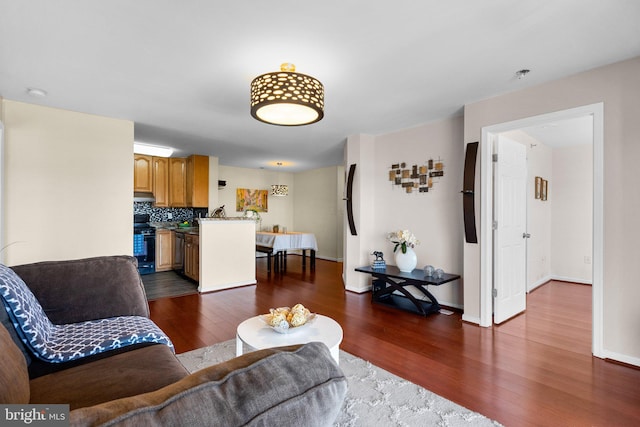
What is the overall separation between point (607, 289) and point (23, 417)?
3.42 meters

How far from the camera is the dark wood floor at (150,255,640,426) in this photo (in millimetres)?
1876

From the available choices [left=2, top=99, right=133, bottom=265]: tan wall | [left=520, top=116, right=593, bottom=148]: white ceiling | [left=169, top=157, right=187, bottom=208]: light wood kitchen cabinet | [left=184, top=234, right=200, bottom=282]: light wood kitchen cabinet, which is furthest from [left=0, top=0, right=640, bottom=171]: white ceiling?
[left=169, top=157, right=187, bottom=208]: light wood kitchen cabinet

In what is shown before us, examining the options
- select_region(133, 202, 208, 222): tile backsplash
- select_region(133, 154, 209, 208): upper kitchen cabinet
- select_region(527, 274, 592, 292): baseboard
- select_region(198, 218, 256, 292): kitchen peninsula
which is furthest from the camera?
select_region(133, 202, 208, 222): tile backsplash

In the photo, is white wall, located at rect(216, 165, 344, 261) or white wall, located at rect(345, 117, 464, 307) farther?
white wall, located at rect(216, 165, 344, 261)

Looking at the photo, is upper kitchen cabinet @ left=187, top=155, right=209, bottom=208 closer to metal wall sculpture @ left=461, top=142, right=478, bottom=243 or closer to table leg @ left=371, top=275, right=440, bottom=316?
table leg @ left=371, top=275, right=440, bottom=316

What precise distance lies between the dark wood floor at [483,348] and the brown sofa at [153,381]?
1087mm

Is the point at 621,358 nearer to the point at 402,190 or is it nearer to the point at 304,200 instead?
the point at 402,190

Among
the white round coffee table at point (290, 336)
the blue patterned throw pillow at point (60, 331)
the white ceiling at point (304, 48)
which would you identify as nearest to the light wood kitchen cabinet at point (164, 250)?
the white ceiling at point (304, 48)

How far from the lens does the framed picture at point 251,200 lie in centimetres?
791

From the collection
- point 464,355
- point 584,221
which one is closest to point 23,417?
point 464,355

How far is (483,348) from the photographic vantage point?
2.66 metres

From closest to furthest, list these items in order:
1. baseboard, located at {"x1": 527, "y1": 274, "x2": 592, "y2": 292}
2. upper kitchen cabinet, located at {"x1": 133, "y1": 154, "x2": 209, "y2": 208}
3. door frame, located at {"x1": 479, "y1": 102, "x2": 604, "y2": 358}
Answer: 1. door frame, located at {"x1": 479, "y1": 102, "x2": 604, "y2": 358}
2. baseboard, located at {"x1": 527, "y1": 274, "x2": 592, "y2": 292}
3. upper kitchen cabinet, located at {"x1": 133, "y1": 154, "x2": 209, "y2": 208}

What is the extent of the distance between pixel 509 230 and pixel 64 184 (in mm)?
5061

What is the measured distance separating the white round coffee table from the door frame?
1.98m
